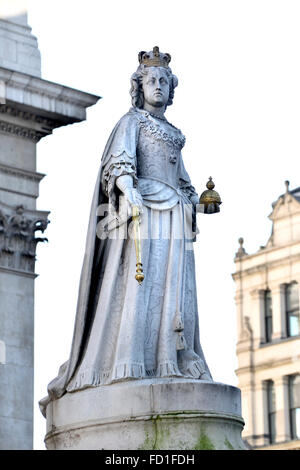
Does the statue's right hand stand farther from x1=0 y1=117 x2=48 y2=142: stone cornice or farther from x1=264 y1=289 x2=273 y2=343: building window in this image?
x1=264 y1=289 x2=273 y2=343: building window

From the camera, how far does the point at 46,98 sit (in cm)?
3425

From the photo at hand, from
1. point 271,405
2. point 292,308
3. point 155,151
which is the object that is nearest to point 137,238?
point 155,151

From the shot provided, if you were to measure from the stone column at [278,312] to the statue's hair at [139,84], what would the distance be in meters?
56.3

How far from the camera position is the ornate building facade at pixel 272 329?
3022 inches

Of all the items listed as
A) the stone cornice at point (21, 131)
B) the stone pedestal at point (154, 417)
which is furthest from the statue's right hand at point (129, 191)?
Answer: the stone cornice at point (21, 131)

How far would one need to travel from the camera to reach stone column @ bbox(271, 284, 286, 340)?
254ft

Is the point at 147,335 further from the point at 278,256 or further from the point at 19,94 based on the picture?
the point at 278,256

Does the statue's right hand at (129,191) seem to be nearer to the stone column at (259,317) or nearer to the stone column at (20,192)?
the stone column at (20,192)

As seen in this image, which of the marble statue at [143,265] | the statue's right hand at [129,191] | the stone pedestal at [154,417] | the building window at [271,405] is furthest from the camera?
the building window at [271,405]

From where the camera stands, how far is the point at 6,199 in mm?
34219

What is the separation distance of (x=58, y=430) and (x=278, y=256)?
59121 millimetres
